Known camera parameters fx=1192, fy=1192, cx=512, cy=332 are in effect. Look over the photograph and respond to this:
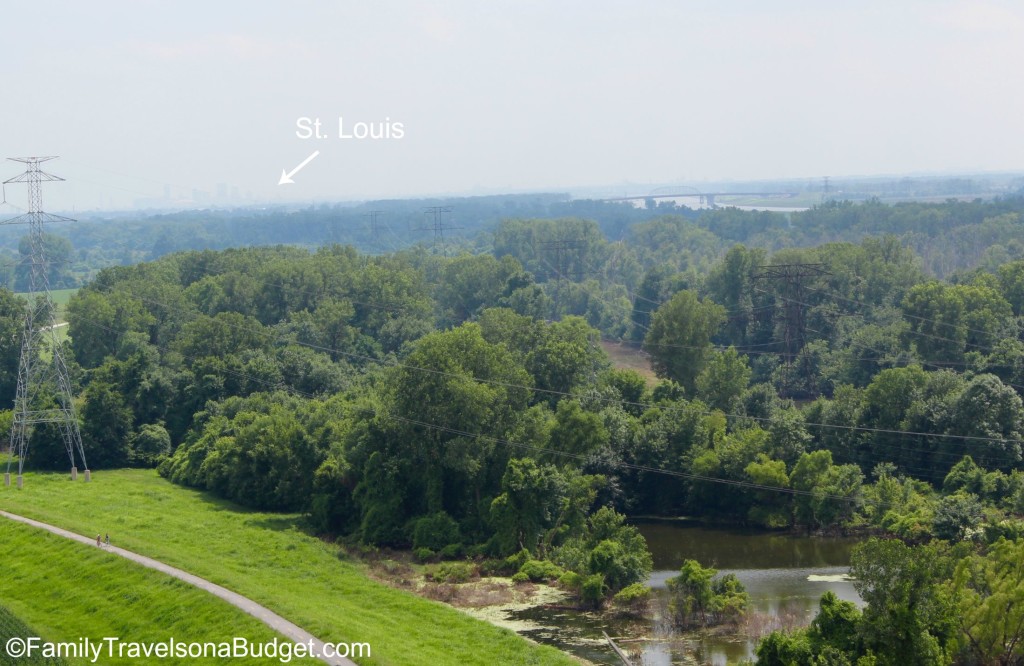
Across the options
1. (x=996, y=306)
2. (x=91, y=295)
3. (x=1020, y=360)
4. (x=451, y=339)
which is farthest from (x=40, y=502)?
(x=996, y=306)

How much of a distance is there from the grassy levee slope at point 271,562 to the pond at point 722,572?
8.77 ft

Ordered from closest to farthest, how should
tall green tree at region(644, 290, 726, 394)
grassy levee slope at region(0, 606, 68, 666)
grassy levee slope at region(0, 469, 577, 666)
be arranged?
grassy levee slope at region(0, 606, 68, 666), grassy levee slope at region(0, 469, 577, 666), tall green tree at region(644, 290, 726, 394)

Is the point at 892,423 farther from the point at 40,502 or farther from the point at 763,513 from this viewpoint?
the point at 40,502

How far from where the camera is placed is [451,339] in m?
54.8

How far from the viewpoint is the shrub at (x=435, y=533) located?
50.3m

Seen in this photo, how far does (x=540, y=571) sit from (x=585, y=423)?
8833mm

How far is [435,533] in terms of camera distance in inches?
1992

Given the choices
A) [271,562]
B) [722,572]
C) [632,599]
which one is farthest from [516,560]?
[271,562]

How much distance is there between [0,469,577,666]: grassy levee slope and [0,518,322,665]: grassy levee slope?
1.38 m

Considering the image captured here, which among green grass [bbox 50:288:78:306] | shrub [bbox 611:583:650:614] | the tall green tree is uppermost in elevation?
the tall green tree

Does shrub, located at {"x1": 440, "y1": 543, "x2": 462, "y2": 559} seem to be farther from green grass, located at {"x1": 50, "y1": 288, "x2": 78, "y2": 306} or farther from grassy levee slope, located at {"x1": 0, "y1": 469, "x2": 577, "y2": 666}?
green grass, located at {"x1": 50, "y1": 288, "x2": 78, "y2": 306}

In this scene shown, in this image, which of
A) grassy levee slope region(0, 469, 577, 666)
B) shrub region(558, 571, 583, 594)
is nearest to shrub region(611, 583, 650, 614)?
shrub region(558, 571, 583, 594)

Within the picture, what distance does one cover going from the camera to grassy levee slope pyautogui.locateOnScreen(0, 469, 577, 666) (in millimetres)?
37062

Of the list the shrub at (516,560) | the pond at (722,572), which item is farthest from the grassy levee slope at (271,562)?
the shrub at (516,560)
